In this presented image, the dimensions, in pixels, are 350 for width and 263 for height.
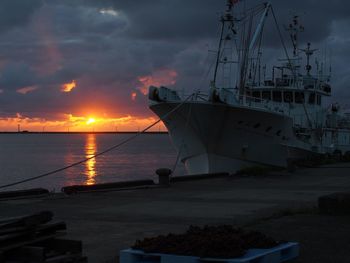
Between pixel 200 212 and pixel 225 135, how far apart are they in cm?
1550

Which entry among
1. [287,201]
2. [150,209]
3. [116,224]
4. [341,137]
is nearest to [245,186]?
[287,201]

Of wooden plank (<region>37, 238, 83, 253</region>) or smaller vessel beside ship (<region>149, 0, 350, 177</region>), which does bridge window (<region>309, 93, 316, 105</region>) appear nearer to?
smaller vessel beside ship (<region>149, 0, 350, 177</region>)

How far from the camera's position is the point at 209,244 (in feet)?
21.5

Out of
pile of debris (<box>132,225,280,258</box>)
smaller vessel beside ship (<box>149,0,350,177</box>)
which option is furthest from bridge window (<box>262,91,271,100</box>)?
pile of debris (<box>132,225,280,258</box>)

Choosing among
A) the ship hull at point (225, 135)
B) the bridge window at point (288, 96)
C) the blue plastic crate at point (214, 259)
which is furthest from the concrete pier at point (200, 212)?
the bridge window at point (288, 96)

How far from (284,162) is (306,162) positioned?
109 cm

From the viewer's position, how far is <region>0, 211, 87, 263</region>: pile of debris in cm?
654

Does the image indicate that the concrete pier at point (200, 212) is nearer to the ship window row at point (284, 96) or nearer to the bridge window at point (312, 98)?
the ship window row at point (284, 96)

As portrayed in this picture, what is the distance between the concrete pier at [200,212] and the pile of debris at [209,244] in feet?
3.60

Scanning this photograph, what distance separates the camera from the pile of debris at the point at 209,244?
641 cm

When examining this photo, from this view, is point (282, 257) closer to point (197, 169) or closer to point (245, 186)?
point (245, 186)

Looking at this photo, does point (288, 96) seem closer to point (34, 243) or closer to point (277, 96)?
point (277, 96)

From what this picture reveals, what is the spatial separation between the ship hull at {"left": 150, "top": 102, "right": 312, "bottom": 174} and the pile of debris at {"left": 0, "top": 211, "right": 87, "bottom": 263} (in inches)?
810

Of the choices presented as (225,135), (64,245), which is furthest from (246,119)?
(64,245)
